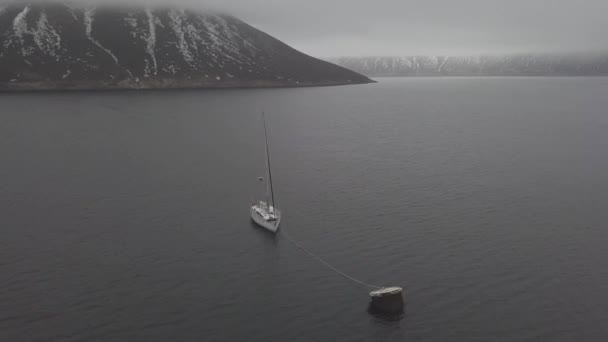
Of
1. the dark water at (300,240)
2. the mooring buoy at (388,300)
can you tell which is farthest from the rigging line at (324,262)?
the mooring buoy at (388,300)

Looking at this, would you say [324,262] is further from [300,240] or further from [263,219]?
[263,219]

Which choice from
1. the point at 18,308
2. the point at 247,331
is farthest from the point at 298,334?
the point at 18,308

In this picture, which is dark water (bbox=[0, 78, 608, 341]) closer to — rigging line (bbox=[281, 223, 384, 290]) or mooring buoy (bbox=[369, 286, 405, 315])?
rigging line (bbox=[281, 223, 384, 290])

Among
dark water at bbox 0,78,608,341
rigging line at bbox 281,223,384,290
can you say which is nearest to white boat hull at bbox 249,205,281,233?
dark water at bbox 0,78,608,341

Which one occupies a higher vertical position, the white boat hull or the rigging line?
the white boat hull

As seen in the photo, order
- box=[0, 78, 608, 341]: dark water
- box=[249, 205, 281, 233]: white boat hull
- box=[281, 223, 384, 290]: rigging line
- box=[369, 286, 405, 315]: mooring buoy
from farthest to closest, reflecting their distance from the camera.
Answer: box=[249, 205, 281, 233]: white boat hull
box=[281, 223, 384, 290]: rigging line
box=[369, 286, 405, 315]: mooring buoy
box=[0, 78, 608, 341]: dark water

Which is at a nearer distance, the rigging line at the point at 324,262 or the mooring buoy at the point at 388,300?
the mooring buoy at the point at 388,300

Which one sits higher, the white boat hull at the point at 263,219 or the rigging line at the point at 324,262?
the white boat hull at the point at 263,219

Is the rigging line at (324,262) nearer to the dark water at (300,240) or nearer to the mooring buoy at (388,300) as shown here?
the dark water at (300,240)
